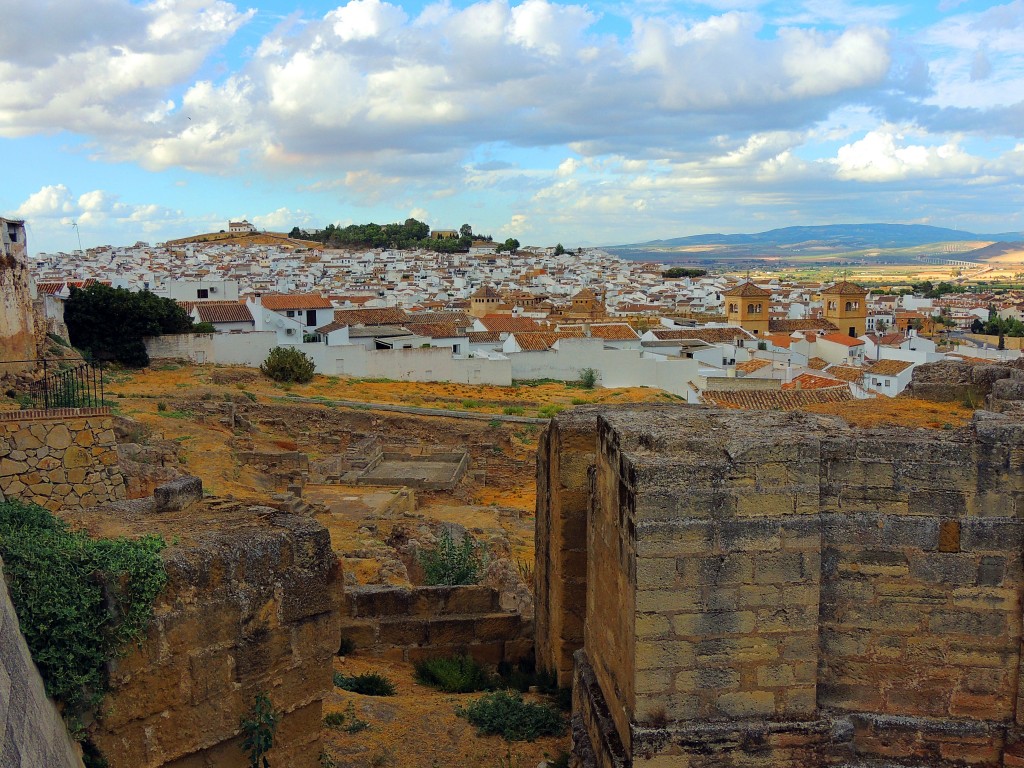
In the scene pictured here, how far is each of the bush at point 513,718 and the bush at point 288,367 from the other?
2880 cm

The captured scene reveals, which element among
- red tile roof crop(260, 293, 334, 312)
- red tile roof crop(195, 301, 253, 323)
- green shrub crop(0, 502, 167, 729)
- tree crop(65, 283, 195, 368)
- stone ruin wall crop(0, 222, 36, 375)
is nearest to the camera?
green shrub crop(0, 502, 167, 729)

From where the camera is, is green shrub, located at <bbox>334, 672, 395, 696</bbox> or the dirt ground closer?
the dirt ground

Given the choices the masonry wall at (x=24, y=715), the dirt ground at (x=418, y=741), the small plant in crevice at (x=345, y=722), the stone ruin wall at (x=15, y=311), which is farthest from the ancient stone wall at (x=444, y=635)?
the stone ruin wall at (x=15, y=311)

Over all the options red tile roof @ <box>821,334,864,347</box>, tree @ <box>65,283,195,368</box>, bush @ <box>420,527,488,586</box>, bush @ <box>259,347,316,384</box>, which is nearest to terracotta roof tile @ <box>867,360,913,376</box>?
red tile roof @ <box>821,334,864,347</box>

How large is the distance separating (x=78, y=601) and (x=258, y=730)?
4.21ft

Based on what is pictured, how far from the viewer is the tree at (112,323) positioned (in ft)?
109

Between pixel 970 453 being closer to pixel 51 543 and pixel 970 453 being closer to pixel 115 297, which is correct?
pixel 51 543

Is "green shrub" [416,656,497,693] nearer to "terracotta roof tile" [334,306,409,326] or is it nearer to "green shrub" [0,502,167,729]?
"green shrub" [0,502,167,729]

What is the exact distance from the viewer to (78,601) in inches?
166

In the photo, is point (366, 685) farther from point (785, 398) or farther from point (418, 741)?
point (785, 398)

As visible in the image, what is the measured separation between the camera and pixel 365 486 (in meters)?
20.0

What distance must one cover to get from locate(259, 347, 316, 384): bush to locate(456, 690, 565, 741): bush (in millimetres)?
28795

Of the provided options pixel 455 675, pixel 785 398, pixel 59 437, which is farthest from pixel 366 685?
pixel 785 398

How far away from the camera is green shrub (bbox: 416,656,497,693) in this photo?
7895 mm
